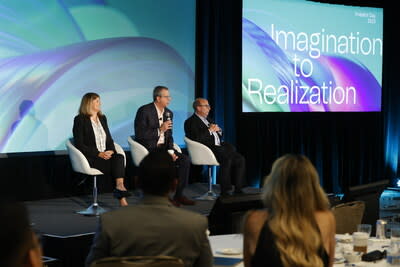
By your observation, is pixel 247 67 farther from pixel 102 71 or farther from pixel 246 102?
pixel 102 71

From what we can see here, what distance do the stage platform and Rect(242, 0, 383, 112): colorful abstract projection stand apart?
6.59 feet

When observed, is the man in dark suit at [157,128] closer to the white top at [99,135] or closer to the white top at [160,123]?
the white top at [160,123]

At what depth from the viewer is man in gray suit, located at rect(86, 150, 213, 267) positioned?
8.44 ft

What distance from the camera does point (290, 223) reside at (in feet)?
8.61

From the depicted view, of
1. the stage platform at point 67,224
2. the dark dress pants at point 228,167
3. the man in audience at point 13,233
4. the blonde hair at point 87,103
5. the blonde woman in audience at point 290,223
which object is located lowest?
the stage platform at point 67,224

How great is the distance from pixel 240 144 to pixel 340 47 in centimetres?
202

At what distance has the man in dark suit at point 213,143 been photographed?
7.74m

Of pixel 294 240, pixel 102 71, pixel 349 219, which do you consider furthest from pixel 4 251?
pixel 102 71

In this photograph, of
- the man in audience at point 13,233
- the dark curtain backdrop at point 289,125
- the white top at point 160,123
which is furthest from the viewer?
the dark curtain backdrop at point 289,125

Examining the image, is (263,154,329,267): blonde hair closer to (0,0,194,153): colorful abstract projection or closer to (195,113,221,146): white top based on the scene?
(0,0,194,153): colorful abstract projection

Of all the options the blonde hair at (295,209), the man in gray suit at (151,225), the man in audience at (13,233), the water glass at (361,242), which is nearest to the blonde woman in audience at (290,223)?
the blonde hair at (295,209)

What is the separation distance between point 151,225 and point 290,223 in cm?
49

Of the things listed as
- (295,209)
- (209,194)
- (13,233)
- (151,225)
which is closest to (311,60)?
(209,194)

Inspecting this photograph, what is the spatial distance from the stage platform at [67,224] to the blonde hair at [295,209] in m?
2.17
